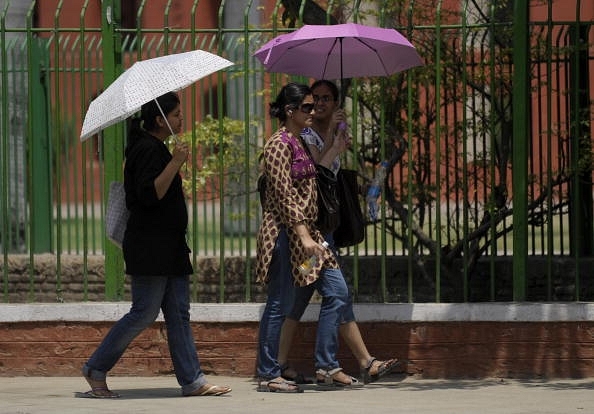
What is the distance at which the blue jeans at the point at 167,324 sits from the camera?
294 inches

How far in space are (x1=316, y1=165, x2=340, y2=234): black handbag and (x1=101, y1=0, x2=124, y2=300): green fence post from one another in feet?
4.67

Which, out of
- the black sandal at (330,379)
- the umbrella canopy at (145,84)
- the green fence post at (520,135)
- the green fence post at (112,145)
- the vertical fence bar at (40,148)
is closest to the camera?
the umbrella canopy at (145,84)

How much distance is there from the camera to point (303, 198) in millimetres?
7656

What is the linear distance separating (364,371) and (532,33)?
2.58 m

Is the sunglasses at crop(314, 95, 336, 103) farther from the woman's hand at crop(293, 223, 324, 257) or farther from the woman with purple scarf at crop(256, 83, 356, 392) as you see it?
the woman's hand at crop(293, 223, 324, 257)

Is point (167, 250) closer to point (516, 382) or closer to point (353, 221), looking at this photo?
point (353, 221)

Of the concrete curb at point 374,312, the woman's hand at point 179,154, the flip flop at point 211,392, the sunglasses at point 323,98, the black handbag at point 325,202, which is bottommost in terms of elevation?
the flip flop at point 211,392

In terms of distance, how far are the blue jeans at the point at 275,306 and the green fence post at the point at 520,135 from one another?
140cm

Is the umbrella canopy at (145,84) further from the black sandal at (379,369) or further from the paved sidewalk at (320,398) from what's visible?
the black sandal at (379,369)

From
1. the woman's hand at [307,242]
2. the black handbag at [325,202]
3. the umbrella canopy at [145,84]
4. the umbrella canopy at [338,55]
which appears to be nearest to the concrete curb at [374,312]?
the black handbag at [325,202]

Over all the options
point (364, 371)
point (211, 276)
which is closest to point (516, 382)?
point (364, 371)

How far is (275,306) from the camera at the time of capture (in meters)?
7.87

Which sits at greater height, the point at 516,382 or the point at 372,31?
the point at 372,31

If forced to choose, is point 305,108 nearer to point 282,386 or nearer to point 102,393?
point 282,386
